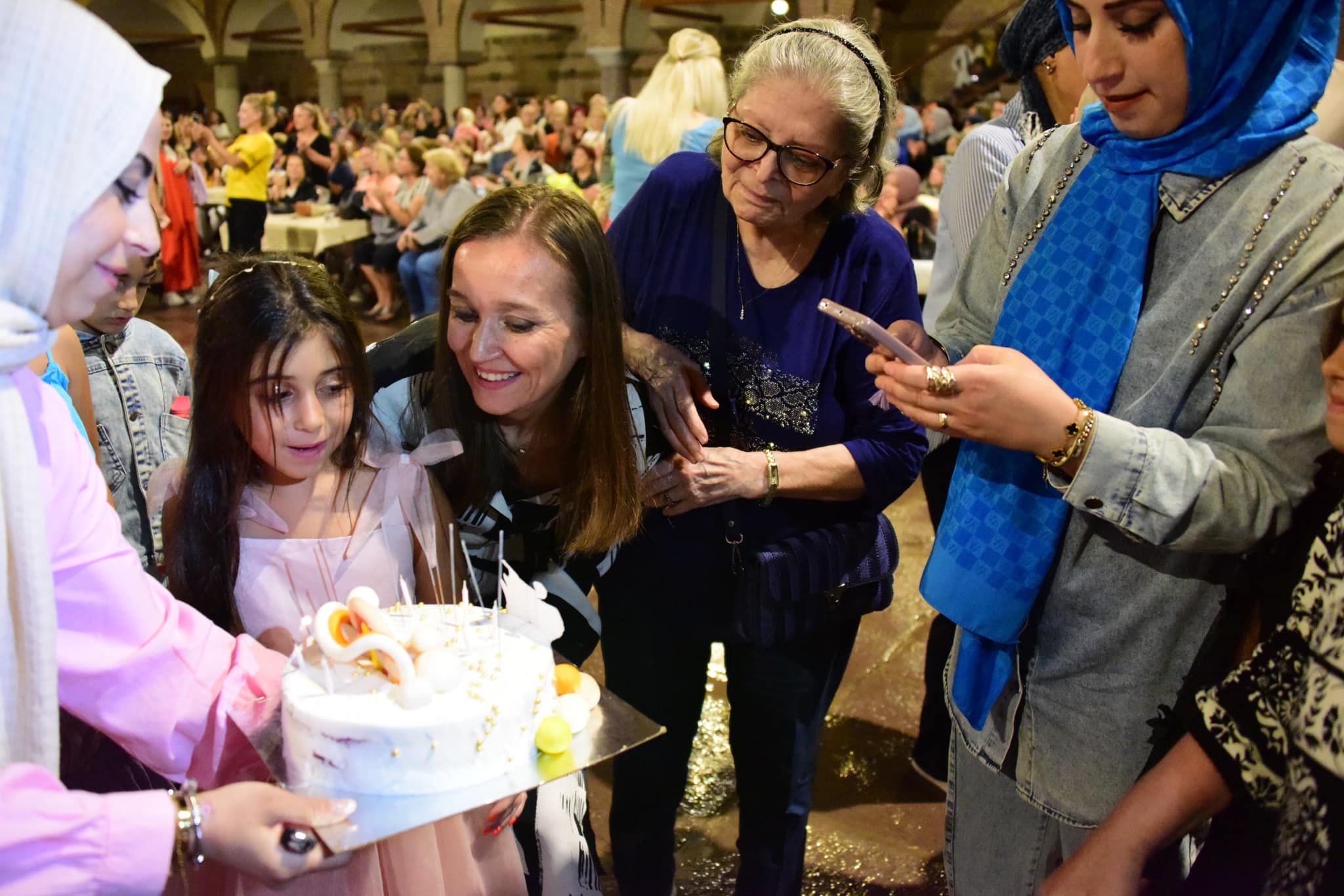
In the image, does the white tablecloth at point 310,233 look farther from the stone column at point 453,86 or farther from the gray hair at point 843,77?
the stone column at point 453,86

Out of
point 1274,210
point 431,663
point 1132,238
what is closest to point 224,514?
point 431,663

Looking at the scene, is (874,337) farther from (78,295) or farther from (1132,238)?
(78,295)

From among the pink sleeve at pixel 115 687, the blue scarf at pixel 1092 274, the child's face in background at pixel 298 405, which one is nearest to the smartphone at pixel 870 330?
the blue scarf at pixel 1092 274

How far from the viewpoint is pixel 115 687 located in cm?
103

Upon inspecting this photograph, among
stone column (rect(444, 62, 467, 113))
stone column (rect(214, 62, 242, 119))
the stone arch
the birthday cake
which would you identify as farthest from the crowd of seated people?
stone column (rect(444, 62, 467, 113))

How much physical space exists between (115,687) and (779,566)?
1.02 metres

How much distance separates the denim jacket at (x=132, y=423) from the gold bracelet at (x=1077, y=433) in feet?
4.87

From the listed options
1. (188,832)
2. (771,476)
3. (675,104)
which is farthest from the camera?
(675,104)

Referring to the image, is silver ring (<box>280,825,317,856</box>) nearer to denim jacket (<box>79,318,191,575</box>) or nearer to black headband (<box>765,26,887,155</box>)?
denim jacket (<box>79,318,191,575</box>)

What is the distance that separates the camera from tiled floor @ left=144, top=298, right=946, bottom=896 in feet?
7.77

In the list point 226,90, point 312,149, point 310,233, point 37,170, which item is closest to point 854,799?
point 37,170

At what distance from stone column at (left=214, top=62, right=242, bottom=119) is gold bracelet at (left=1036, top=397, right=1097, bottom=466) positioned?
16.8 m

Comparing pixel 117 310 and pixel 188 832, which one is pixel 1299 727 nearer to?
pixel 188 832

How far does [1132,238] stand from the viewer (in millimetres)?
1212
